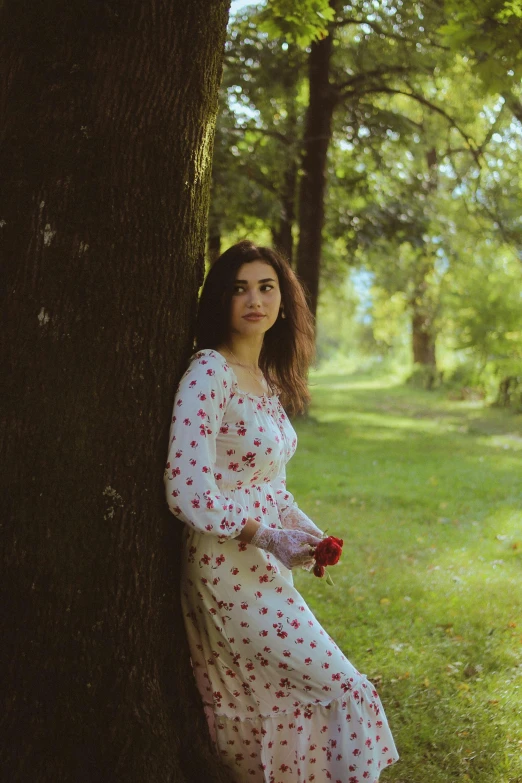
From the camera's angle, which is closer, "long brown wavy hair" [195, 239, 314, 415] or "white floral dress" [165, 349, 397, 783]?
"white floral dress" [165, 349, 397, 783]

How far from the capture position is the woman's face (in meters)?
3.14

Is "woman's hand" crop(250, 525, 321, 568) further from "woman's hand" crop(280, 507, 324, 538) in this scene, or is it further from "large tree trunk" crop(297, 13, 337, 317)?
"large tree trunk" crop(297, 13, 337, 317)

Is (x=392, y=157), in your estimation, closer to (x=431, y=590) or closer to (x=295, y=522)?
(x=431, y=590)

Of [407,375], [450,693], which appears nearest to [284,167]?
[450,693]

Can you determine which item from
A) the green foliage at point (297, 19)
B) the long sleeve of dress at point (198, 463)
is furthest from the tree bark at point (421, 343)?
the long sleeve of dress at point (198, 463)

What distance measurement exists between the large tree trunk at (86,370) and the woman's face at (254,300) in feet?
1.66

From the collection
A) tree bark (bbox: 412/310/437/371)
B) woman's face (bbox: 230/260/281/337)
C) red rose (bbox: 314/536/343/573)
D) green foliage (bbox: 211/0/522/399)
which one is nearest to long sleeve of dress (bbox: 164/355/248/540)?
red rose (bbox: 314/536/343/573)

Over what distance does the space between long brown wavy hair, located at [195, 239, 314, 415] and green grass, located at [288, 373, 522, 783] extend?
5.80 ft

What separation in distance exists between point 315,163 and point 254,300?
11.8 meters

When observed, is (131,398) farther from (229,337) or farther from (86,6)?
(86,6)

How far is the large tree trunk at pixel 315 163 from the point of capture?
13508 millimetres

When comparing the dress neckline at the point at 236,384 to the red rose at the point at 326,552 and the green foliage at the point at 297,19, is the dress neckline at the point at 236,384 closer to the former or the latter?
the red rose at the point at 326,552

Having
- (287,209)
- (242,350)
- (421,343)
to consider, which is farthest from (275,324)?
(421,343)

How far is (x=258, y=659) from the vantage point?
285cm
